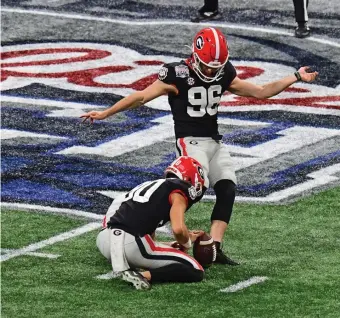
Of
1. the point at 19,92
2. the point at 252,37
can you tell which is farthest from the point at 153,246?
the point at 252,37

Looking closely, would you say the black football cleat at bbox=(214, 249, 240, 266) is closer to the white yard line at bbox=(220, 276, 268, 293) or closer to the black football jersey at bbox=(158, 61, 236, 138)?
the white yard line at bbox=(220, 276, 268, 293)

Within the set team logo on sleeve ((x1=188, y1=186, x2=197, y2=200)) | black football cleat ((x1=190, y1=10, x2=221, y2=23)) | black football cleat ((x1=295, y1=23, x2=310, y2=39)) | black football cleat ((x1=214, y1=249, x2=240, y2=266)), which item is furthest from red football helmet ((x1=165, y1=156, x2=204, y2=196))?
black football cleat ((x1=190, y1=10, x2=221, y2=23))

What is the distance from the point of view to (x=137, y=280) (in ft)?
28.5

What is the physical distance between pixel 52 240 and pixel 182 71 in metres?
1.57

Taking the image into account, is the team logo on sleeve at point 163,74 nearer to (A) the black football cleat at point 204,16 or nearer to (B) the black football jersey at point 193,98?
(B) the black football jersey at point 193,98

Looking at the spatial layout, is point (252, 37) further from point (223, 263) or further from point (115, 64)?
point (223, 263)

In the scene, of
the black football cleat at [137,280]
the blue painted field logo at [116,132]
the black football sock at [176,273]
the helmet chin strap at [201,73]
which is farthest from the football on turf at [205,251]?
the blue painted field logo at [116,132]

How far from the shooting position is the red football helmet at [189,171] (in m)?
9.05

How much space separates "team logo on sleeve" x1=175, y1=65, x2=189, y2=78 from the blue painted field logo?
1.65m

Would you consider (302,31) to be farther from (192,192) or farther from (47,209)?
(192,192)

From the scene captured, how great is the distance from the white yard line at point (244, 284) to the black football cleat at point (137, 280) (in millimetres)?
484

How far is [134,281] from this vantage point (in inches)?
342

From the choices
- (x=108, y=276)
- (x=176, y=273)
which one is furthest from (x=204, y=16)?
(x=176, y=273)

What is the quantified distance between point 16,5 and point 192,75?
28.6ft
